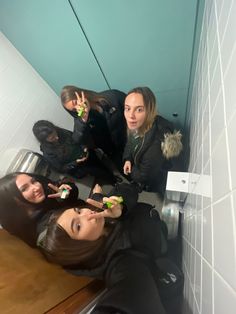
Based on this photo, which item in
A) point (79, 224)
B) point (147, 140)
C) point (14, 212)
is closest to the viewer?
point (79, 224)

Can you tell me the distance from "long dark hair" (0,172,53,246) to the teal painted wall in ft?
2.77

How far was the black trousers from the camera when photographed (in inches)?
22.7

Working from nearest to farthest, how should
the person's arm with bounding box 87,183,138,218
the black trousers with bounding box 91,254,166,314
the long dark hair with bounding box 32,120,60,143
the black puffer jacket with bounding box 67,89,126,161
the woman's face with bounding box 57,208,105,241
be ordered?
the black trousers with bounding box 91,254,166,314 < the woman's face with bounding box 57,208,105,241 < the person's arm with bounding box 87,183,138,218 < the black puffer jacket with bounding box 67,89,126,161 < the long dark hair with bounding box 32,120,60,143

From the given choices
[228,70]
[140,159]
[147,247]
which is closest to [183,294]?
[147,247]

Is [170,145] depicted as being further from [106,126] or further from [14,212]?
[14,212]

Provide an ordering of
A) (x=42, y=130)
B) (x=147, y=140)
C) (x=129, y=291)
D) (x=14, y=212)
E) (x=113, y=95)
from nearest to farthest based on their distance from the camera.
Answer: (x=129, y=291), (x=14, y=212), (x=147, y=140), (x=113, y=95), (x=42, y=130)

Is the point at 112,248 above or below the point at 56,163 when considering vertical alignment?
below

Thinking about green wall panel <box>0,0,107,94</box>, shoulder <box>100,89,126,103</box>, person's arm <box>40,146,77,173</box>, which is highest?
green wall panel <box>0,0,107,94</box>

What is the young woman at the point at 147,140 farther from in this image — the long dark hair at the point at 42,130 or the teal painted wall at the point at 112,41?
the long dark hair at the point at 42,130

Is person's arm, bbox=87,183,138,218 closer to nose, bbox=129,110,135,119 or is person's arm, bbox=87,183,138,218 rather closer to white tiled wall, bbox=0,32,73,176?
nose, bbox=129,110,135,119

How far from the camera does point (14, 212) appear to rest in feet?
3.58

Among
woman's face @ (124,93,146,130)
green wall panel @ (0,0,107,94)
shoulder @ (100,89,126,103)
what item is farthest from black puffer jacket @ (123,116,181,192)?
green wall panel @ (0,0,107,94)

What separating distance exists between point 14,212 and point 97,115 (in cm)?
68

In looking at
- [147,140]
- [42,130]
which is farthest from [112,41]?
[42,130]
